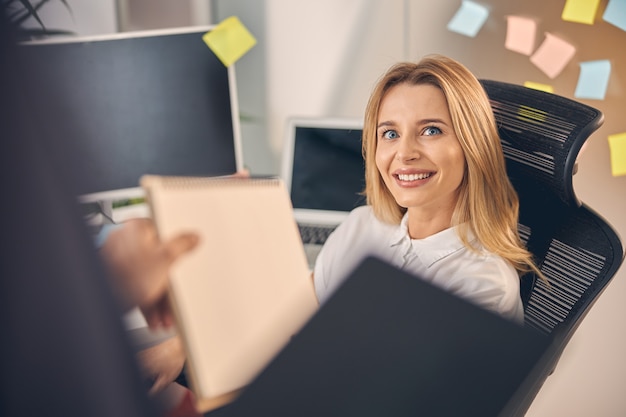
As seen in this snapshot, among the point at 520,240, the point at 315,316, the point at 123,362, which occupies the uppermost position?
the point at 123,362

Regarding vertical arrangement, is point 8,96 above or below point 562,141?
above

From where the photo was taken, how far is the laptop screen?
150 centimetres

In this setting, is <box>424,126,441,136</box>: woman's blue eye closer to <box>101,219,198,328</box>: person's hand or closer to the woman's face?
the woman's face

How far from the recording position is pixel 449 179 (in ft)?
3.13

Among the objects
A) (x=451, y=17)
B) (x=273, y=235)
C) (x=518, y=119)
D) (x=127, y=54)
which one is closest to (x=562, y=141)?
(x=518, y=119)

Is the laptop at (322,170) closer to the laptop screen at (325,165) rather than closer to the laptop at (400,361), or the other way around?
the laptop screen at (325,165)

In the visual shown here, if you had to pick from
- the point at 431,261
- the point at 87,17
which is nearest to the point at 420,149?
the point at 431,261

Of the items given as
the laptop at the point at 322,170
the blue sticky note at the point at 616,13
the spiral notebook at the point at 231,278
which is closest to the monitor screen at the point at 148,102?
the laptop at the point at 322,170

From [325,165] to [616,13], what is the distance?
0.73m

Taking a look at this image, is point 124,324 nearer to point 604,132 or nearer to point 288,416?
point 288,416

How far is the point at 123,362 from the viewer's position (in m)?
0.20

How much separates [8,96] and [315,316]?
0.30 metres

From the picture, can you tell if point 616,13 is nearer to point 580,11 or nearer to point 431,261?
point 580,11

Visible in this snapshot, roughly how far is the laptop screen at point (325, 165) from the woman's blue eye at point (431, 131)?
530 millimetres
